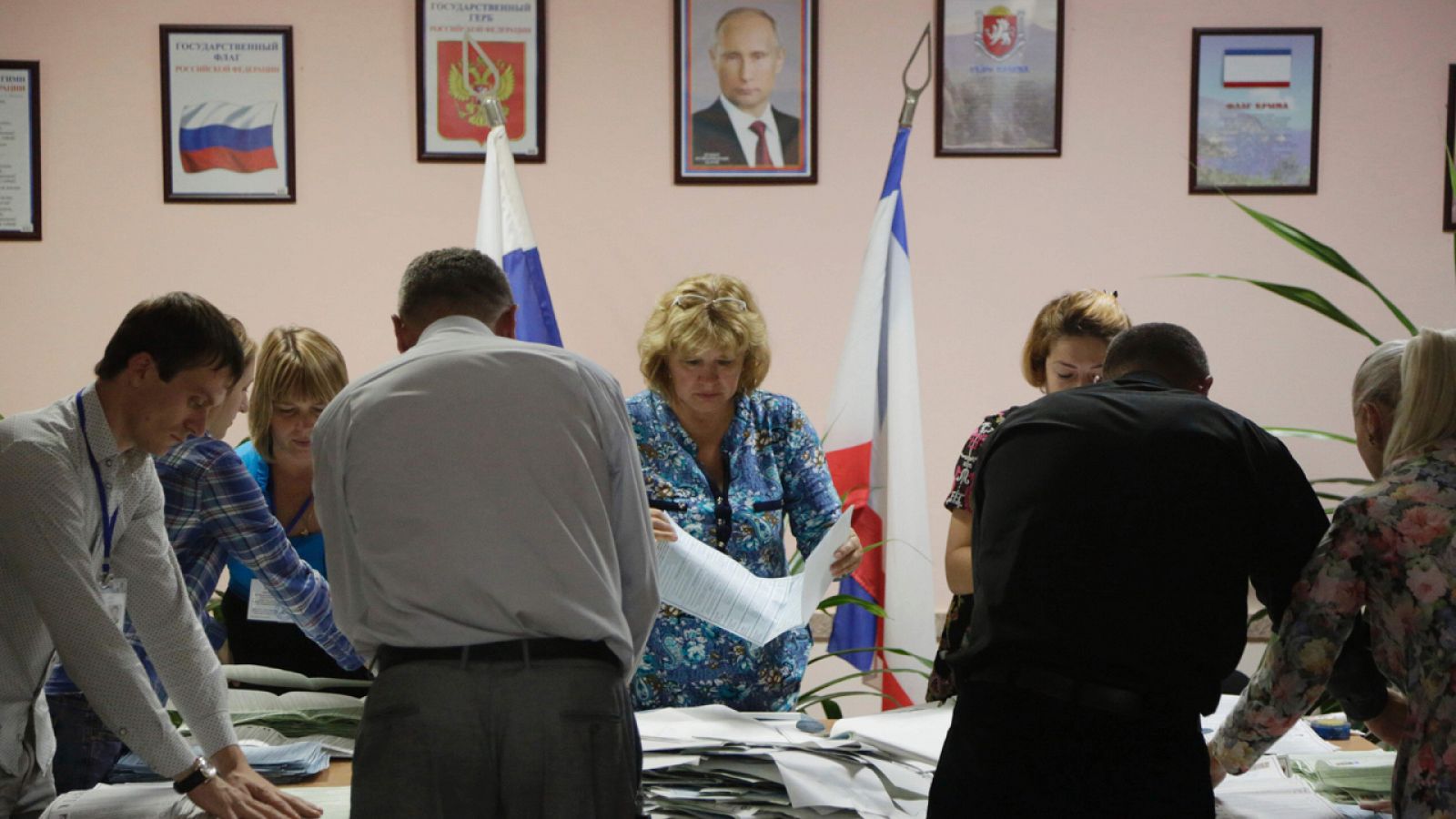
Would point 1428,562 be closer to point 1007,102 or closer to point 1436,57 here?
point 1007,102

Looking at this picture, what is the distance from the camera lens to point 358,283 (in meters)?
3.79

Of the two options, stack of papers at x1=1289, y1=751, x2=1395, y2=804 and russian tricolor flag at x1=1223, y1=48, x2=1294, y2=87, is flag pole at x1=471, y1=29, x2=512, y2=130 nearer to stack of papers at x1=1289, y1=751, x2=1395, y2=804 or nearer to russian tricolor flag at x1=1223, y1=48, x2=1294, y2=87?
russian tricolor flag at x1=1223, y1=48, x2=1294, y2=87

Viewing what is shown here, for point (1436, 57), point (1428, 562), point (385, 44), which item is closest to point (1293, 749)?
point (1428, 562)

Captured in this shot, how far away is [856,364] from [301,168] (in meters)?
1.73

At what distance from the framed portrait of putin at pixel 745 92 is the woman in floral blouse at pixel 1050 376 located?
1.55 m

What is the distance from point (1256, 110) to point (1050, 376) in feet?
6.05

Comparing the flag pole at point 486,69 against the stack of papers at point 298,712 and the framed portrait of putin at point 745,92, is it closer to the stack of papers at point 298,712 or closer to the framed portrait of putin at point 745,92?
the framed portrait of putin at point 745,92

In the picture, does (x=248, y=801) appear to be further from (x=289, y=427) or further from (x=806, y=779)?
(x=289, y=427)

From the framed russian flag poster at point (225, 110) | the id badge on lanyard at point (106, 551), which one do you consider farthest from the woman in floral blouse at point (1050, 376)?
the framed russian flag poster at point (225, 110)

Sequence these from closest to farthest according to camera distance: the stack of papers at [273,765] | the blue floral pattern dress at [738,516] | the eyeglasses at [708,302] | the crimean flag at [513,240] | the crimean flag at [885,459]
Answer: the stack of papers at [273,765] < the blue floral pattern dress at [738,516] < the eyeglasses at [708,302] < the crimean flag at [885,459] < the crimean flag at [513,240]

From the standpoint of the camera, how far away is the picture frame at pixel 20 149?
368cm

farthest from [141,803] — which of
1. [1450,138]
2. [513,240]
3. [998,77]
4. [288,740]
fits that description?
[1450,138]

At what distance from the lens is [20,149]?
3693 millimetres

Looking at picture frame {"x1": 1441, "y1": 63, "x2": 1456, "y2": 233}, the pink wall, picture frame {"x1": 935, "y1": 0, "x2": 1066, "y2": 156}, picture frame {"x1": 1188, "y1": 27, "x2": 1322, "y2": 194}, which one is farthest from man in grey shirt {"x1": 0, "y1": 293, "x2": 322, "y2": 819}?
picture frame {"x1": 1441, "y1": 63, "x2": 1456, "y2": 233}
